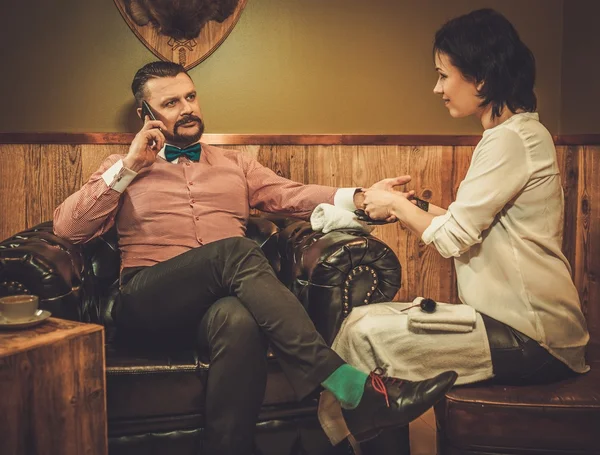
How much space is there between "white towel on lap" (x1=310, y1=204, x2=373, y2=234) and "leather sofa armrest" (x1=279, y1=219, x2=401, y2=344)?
178mm

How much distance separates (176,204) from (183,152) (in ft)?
0.82

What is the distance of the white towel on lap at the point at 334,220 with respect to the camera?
232cm

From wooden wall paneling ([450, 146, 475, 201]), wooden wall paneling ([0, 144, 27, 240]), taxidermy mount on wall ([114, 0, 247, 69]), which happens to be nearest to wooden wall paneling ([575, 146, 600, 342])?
wooden wall paneling ([450, 146, 475, 201])

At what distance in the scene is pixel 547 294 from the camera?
1.63m

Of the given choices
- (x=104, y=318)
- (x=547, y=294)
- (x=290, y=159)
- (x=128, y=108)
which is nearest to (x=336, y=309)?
(x=547, y=294)

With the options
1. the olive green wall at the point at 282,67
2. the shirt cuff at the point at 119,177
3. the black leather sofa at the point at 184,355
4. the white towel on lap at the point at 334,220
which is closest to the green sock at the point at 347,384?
the black leather sofa at the point at 184,355

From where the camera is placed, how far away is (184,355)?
1921 millimetres

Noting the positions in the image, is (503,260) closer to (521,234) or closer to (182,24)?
(521,234)

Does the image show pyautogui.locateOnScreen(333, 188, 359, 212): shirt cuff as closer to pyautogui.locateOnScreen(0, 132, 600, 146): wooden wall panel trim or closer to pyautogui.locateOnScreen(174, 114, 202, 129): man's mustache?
pyautogui.locateOnScreen(0, 132, 600, 146): wooden wall panel trim

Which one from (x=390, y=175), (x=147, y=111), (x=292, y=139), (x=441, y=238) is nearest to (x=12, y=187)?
(x=147, y=111)

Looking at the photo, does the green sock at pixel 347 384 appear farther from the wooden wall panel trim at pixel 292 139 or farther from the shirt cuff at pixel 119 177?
the wooden wall panel trim at pixel 292 139

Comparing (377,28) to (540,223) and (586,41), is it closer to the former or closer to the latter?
(586,41)

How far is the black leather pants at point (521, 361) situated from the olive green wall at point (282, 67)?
67.9 inches

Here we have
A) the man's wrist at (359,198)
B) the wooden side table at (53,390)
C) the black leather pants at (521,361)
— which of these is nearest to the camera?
the wooden side table at (53,390)
